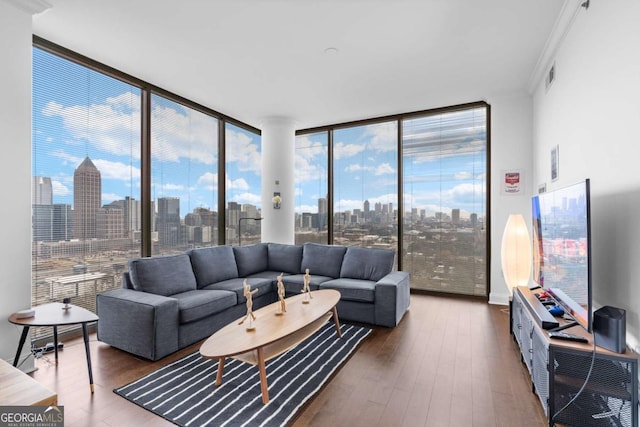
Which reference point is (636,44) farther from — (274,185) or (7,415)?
(274,185)

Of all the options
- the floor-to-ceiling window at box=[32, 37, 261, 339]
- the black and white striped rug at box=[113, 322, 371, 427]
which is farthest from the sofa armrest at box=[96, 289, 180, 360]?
the floor-to-ceiling window at box=[32, 37, 261, 339]

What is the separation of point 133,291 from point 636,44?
405cm

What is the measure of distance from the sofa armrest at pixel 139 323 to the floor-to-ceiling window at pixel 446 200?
3594 mm

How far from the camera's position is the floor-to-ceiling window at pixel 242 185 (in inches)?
204

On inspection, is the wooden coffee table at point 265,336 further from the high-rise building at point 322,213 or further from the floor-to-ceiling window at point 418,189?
the high-rise building at point 322,213

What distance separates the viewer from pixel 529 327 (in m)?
2.24

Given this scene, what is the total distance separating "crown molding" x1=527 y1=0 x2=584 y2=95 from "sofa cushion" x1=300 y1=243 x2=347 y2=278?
123 inches

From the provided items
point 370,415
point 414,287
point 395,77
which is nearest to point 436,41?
point 395,77

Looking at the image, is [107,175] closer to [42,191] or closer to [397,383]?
[42,191]

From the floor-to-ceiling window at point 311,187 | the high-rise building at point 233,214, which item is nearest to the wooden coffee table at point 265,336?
the high-rise building at point 233,214

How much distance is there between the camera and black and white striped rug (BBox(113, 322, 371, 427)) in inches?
74.3

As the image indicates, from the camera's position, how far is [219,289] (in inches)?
136

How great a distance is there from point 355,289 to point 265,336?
157 cm

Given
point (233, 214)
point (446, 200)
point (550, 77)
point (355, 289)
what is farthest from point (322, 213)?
point (550, 77)
